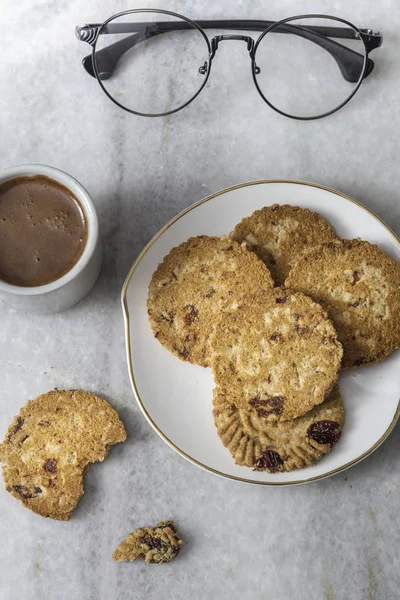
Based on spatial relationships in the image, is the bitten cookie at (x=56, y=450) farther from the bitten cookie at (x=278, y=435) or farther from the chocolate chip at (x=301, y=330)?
the chocolate chip at (x=301, y=330)

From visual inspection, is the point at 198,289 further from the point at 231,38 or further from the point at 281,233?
the point at 231,38

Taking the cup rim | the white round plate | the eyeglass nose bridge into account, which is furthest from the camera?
the eyeglass nose bridge

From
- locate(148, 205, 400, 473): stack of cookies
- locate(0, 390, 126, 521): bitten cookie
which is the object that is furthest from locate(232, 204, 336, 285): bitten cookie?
locate(0, 390, 126, 521): bitten cookie

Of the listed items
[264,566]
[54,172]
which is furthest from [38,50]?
[264,566]

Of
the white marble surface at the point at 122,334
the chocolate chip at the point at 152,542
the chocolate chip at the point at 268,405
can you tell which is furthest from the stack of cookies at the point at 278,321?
the chocolate chip at the point at 152,542

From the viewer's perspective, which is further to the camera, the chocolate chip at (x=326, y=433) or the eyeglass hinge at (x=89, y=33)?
the eyeglass hinge at (x=89, y=33)

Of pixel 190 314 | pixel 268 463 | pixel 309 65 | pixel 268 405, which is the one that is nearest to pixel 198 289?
pixel 190 314

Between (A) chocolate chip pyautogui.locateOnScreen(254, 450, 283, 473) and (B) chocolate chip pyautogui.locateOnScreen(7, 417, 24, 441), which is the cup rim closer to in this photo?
(B) chocolate chip pyautogui.locateOnScreen(7, 417, 24, 441)

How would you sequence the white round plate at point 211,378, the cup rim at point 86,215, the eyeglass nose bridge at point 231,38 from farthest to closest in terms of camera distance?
the eyeglass nose bridge at point 231,38, the white round plate at point 211,378, the cup rim at point 86,215
